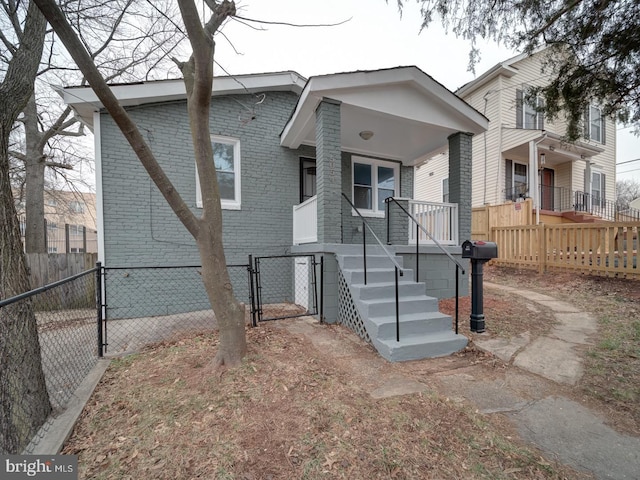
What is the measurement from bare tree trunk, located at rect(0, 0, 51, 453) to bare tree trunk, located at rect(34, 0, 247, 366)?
1.01 meters

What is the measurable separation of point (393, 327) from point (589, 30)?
4.83m

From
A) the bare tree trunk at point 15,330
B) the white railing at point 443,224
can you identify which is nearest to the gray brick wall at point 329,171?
the white railing at point 443,224

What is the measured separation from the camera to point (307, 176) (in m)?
6.82

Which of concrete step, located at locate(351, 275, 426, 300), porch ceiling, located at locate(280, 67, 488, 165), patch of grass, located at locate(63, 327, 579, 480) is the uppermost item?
porch ceiling, located at locate(280, 67, 488, 165)

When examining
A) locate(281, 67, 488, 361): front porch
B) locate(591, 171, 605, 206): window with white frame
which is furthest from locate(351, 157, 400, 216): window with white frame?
locate(591, 171, 605, 206): window with white frame

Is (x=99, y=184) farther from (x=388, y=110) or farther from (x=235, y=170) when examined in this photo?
(x=388, y=110)

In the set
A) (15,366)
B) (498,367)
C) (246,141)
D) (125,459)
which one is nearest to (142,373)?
(15,366)

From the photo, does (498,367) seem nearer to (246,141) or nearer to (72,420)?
(72,420)

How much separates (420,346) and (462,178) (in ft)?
13.2

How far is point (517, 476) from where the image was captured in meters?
1.71

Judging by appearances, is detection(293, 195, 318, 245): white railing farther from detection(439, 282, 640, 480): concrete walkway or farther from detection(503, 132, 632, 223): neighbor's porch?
detection(503, 132, 632, 223): neighbor's porch

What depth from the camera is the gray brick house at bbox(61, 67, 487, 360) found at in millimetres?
4578

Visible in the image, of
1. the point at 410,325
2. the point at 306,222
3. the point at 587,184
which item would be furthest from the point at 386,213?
the point at 587,184

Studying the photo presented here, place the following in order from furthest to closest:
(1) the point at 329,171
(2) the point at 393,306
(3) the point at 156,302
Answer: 1. (3) the point at 156,302
2. (1) the point at 329,171
3. (2) the point at 393,306
